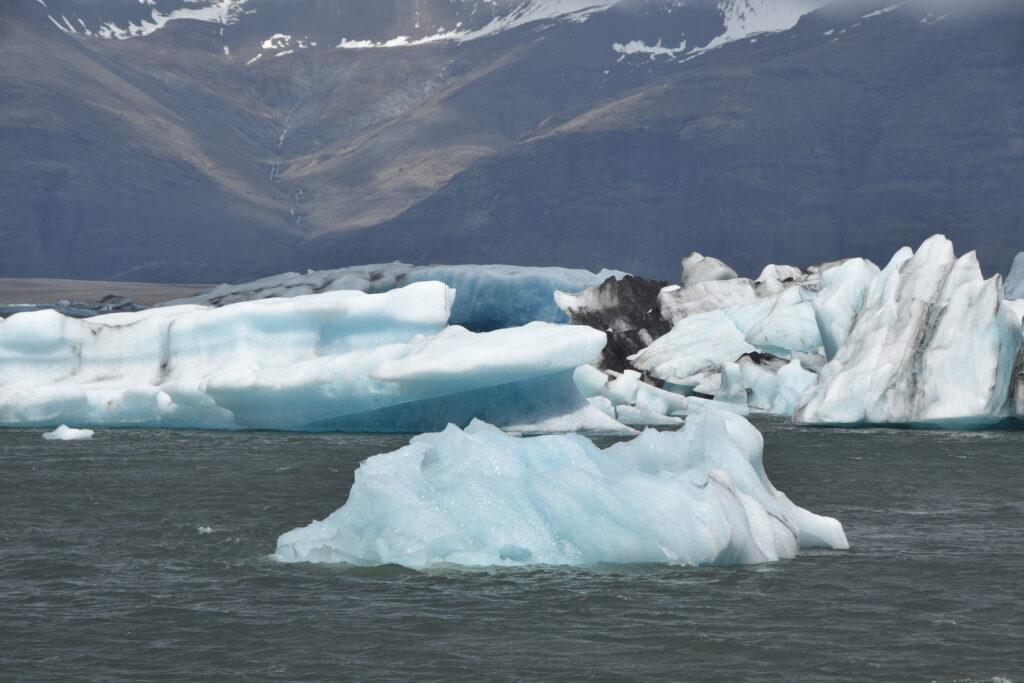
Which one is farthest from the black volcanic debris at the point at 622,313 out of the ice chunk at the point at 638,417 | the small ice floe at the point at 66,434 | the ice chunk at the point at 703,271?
the small ice floe at the point at 66,434

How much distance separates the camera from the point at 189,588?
11586 millimetres

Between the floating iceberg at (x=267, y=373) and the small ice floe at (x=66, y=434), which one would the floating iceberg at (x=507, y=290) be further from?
the small ice floe at (x=66, y=434)

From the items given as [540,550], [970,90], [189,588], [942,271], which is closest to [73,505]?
[189,588]

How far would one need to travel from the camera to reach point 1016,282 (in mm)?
40906

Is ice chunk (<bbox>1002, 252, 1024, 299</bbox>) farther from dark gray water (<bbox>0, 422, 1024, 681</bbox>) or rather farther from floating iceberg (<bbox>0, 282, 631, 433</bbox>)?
dark gray water (<bbox>0, 422, 1024, 681</bbox>)

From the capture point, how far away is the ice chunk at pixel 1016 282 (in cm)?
3994

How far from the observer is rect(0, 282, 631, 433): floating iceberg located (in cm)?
2367

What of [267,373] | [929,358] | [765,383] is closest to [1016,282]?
[765,383]

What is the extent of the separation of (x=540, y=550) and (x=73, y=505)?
6.83 m

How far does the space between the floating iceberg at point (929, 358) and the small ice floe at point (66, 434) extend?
13.8 metres

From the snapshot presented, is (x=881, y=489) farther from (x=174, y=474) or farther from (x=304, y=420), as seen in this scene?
(x=304, y=420)

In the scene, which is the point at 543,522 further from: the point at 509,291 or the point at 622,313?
the point at 509,291

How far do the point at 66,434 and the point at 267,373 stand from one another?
3812 mm

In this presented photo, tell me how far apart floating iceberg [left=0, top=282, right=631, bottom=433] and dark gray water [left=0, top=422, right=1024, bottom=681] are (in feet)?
21.9
